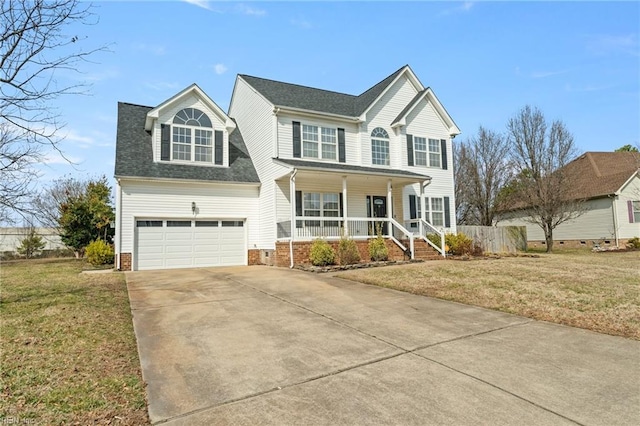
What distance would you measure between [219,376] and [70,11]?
720 centimetres

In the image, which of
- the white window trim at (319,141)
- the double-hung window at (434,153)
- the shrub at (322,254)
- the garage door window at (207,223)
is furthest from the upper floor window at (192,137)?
the double-hung window at (434,153)

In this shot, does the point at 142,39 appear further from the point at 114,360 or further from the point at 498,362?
the point at 498,362

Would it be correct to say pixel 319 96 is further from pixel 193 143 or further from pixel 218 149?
pixel 193 143

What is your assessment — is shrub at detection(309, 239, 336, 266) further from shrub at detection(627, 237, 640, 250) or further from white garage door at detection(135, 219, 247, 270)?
shrub at detection(627, 237, 640, 250)

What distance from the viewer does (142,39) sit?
25.9 feet

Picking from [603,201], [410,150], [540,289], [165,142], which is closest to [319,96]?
[410,150]

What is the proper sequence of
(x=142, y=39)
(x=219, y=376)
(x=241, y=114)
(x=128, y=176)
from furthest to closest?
(x=241, y=114) → (x=128, y=176) → (x=142, y=39) → (x=219, y=376)

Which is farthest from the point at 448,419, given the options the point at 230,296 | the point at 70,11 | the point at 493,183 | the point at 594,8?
the point at 493,183

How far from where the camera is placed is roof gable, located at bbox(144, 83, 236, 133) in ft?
52.5

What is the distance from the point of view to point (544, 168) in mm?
24203

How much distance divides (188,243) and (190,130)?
5.38 m

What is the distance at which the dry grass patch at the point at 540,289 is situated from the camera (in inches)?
246

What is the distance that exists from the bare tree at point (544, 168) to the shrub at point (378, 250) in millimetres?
15001

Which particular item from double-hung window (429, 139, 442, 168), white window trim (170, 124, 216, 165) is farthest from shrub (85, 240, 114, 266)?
double-hung window (429, 139, 442, 168)
